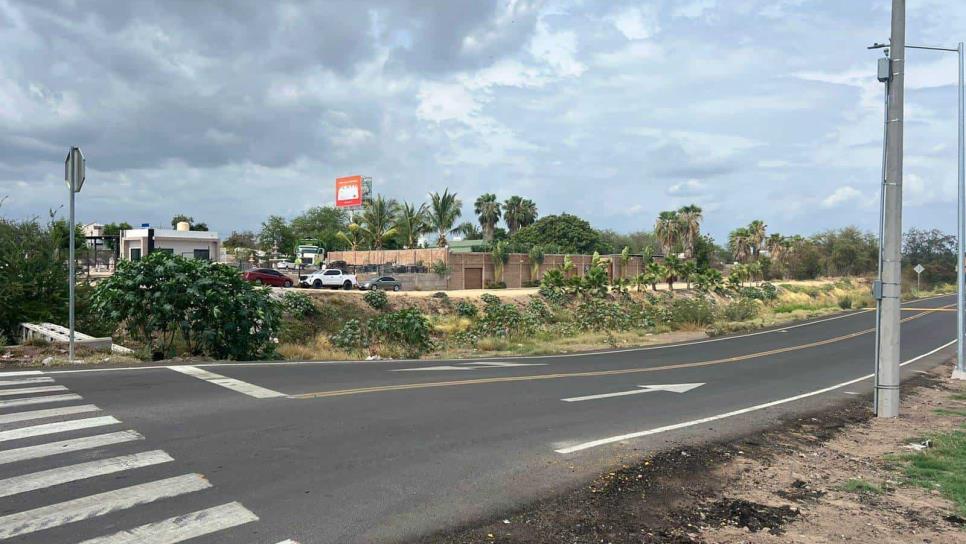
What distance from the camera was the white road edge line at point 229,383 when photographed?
10312 mm

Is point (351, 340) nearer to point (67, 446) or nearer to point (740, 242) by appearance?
point (67, 446)

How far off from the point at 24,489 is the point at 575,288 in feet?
143

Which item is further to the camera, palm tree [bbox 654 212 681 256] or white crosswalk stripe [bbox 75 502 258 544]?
palm tree [bbox 654 212 681 256]

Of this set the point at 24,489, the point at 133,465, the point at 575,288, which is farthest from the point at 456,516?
the point at 575,288

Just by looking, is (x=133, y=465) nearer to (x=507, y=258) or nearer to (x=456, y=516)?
(x=456, y=516)

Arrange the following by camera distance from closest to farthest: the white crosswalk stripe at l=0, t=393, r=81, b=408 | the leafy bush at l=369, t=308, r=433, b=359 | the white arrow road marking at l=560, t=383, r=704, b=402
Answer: the white crosswalk stripe at l=0, t=393, r=81, b=408, the white arrow road marking at l=560, t=383, r=704, b=402, the leafy bush at l=369, t=308, r=433, b=359

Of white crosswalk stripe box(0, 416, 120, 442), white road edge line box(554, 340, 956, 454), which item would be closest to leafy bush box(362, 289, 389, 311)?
white road edge line box(554, 340, 956, 454)

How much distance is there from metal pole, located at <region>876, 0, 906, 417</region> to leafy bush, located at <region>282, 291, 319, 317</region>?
26.0 metres

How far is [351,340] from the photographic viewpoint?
2550 centimetres

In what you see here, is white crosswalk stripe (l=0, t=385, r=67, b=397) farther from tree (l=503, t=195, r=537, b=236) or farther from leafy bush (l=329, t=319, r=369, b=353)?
tree (l=503, t=195, r=537, b=236)

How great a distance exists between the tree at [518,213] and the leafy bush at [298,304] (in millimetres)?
67995

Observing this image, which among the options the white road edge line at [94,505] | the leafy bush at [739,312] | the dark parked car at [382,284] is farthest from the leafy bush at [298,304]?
the white road edge line at [94,505]

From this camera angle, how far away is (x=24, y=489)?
553 centimetres

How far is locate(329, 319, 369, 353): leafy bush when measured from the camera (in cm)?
2462
